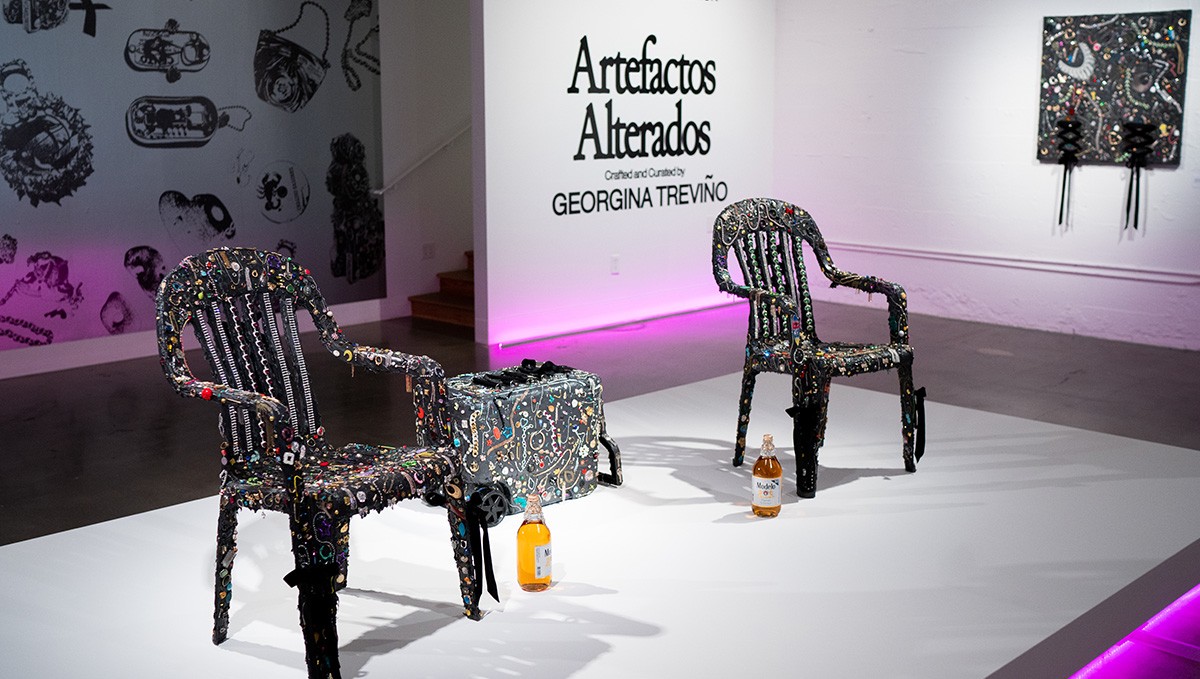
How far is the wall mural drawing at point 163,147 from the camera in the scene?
648 cm

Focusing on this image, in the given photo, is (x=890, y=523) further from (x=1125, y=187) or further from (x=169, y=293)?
(x=1125, y=187)

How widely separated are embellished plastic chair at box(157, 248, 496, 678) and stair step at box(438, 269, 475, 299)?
186 inches

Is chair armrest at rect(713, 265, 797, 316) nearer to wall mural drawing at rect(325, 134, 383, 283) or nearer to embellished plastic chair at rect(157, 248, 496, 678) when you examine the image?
embellished plastic chair at rect(157, 248, 496, 678)

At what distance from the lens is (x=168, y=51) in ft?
22.5

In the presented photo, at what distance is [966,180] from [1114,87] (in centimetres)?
111

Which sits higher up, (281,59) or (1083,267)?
(281,59)

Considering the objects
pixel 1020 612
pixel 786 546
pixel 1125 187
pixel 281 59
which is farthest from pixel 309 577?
pixel 1125 187

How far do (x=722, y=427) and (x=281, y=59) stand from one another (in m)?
3.64

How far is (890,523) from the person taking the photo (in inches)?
164

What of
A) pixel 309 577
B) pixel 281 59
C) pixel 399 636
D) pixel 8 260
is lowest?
pixel 399 636

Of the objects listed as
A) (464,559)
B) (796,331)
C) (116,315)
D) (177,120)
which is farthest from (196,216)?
(464,559)

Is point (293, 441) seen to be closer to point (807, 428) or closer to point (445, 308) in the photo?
point (807, 428)

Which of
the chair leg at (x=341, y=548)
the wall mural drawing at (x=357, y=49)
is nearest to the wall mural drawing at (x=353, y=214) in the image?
the wall mural drawing at (x=357, y=49)

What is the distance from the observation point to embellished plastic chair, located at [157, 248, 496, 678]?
298 cm
